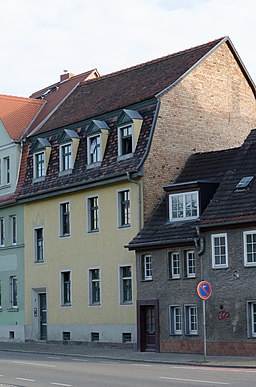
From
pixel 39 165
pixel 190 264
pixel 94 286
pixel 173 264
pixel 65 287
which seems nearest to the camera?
pixel 190 264

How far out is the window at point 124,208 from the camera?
38.4 metres

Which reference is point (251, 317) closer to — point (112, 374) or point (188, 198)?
point (188, 198)

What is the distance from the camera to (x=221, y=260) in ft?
107

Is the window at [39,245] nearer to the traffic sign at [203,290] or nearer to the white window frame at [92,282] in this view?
the white window frame at [92,282]

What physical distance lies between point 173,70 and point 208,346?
14.1 m

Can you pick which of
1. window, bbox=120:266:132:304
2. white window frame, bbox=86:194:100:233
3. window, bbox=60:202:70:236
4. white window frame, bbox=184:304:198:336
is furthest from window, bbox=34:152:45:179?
white window frame, bbox=184:304:198:336

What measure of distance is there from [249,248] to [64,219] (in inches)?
537

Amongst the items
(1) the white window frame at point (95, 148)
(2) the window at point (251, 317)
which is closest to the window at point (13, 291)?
(1) the white window frame at point (95, 148)

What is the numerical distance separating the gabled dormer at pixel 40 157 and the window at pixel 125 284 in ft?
27.0

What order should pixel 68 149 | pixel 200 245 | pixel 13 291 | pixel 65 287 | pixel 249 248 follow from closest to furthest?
1. pixel 249 248
2. pixel 200 245
3. pixel 65 287
4. pixel 68 149
5. pixel 13 291

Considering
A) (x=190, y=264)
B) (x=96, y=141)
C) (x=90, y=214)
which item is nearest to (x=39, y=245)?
(x=90, y=214)

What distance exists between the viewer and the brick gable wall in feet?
124

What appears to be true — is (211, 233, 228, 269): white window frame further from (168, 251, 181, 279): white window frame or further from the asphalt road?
the asphalt road

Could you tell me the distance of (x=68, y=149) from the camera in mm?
43000
